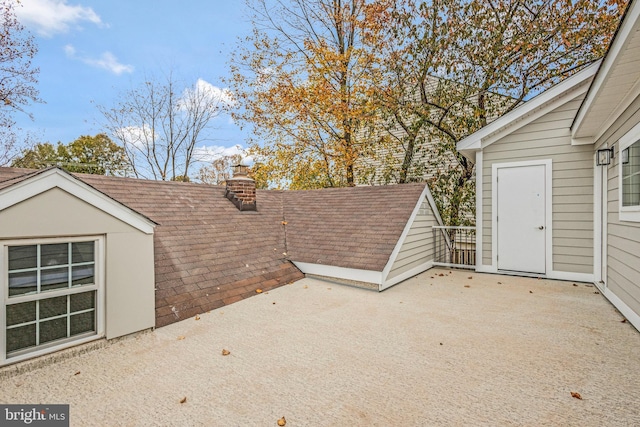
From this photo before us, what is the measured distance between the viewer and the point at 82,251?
3.21 m

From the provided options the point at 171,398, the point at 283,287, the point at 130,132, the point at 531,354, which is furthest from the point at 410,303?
the point at 130,132

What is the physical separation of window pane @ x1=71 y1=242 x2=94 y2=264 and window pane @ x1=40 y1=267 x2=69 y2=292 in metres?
0.14

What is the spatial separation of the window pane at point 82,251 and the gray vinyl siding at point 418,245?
4577 mm

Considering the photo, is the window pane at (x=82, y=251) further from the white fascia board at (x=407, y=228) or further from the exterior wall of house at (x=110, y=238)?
the white fascia board at (x=407, y=228)

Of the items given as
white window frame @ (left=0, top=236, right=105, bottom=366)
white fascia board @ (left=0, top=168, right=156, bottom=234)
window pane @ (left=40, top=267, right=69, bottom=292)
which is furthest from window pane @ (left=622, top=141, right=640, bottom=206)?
window pane @ (left=40, top=267, right=69, bottom=292)

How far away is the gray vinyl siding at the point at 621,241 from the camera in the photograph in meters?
3.78

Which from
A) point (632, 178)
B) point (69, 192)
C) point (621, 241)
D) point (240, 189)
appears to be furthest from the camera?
point (240, 189)

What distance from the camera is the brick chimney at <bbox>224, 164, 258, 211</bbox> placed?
7523mm

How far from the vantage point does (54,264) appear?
303 centimetres

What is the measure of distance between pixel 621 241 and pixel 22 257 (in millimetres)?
7348

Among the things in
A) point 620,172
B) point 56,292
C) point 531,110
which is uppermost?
point 531,110

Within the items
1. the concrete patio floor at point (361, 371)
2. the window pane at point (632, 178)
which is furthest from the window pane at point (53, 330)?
the window pane at point (632, 178)

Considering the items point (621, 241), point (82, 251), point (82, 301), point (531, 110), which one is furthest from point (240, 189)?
point (621, 241)

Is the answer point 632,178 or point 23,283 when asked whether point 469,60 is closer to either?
point 632,178
